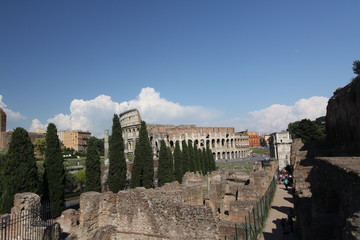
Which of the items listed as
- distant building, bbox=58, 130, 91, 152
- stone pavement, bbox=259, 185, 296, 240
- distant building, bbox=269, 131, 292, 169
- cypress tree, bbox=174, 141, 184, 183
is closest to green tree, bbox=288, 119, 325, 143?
distant building, bbox=269, 131, 292, 169

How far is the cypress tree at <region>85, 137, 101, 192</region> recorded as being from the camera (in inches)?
700

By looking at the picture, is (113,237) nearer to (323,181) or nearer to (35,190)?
(35,190)

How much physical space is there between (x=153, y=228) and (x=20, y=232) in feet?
15.5

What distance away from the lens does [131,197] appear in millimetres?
10234

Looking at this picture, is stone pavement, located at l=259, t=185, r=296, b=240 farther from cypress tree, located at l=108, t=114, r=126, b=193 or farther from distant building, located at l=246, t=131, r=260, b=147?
distant building, located at l=246, t=131, r=260, b=147

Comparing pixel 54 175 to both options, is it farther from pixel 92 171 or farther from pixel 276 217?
pixel 276 217

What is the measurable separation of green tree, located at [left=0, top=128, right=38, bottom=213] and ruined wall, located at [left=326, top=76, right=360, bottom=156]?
59.6 feet

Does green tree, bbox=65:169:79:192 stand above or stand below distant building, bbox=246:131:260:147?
below

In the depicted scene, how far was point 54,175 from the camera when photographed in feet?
50.4

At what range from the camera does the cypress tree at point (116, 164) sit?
2012cm

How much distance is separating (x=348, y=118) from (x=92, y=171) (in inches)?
722

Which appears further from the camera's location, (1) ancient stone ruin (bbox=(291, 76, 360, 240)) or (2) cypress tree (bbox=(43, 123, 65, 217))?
(2) cypress tree (bbox=(43, 123, 65, 217))

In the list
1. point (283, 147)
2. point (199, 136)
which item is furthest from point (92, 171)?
point (199, 136)

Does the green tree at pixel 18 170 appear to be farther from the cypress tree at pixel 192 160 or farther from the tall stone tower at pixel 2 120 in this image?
the tall stone tower at pixel 2 120
